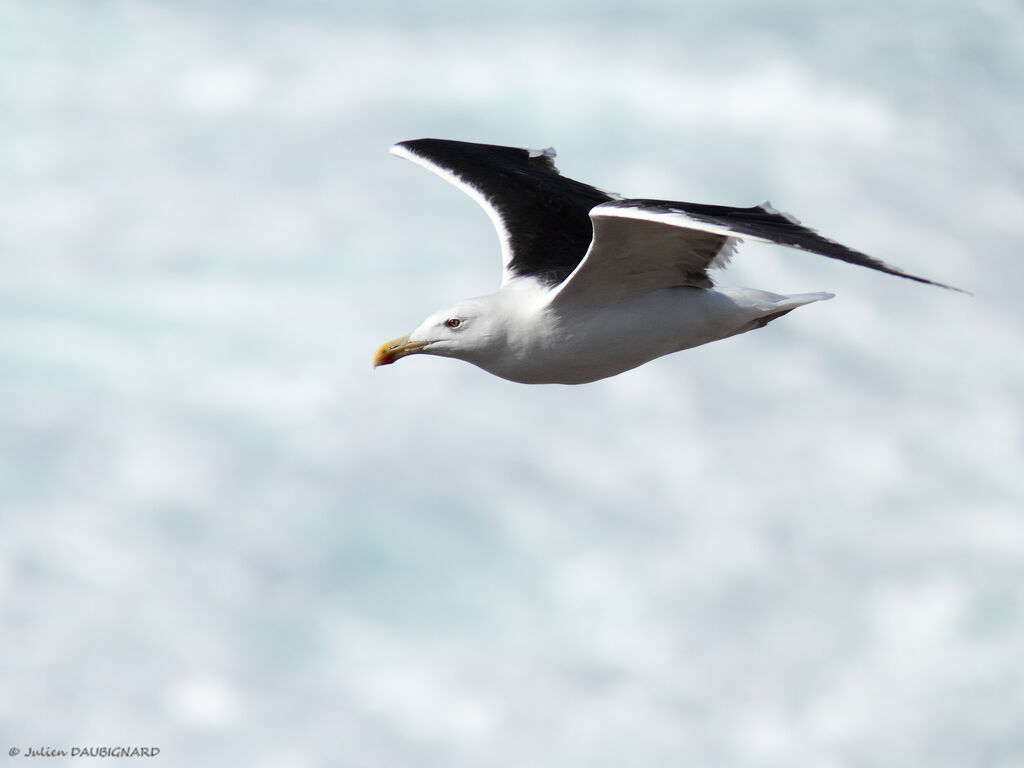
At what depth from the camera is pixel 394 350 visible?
1243 cm

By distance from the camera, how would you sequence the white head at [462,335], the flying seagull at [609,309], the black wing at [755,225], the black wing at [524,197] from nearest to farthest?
the black wing at [755,225] → the flying seagull at [609,309] → the white head at [462,335] → the black wing at [524,197]

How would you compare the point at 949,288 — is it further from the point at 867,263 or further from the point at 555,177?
the point at 555,177

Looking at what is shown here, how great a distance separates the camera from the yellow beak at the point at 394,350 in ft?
40.6

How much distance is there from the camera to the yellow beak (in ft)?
40.6

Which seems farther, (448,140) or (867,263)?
(448,140)

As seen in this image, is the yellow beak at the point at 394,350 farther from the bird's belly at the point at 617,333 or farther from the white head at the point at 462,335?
the bird's belly at the point at 617,333

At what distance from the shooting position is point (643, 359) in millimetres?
12164

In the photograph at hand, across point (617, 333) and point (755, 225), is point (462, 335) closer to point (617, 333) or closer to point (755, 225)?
point (617, 333)

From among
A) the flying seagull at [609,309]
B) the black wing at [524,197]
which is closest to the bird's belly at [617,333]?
the flying seagull at [609,309]

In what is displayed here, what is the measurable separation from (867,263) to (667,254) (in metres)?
2.31

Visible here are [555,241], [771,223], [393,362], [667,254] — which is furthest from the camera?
[555,241]

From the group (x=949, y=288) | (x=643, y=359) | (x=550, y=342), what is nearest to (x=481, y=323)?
(x=550, y=342)

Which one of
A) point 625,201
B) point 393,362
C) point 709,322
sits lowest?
point 393,362

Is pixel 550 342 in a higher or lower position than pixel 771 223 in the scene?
lower
